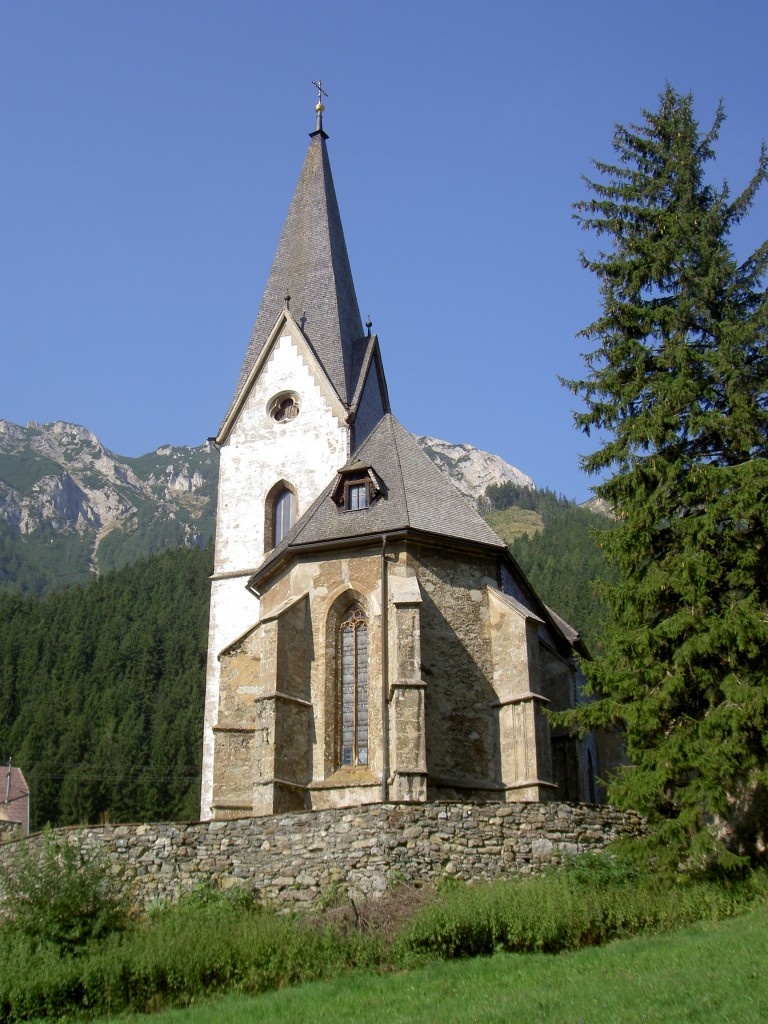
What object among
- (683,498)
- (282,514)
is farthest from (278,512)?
(683,498)

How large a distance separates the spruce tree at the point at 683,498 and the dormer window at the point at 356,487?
5.71 meters

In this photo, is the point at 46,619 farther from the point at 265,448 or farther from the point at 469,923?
the point at 469,923

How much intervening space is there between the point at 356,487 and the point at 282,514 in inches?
372

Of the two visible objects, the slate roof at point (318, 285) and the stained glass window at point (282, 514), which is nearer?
the stained glass window at point (282, 514)

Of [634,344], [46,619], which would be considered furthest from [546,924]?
[46,619]

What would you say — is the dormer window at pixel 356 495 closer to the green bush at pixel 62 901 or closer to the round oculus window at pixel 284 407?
the round oculus window at pixel 284 407

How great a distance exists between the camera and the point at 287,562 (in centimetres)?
2683

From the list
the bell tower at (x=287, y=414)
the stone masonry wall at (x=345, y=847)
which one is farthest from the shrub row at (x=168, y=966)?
the bell tower at (x=287, y=414)

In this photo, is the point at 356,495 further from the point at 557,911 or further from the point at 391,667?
the point at 557,911

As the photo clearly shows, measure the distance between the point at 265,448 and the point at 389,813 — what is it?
19.6m

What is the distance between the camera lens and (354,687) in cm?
2480

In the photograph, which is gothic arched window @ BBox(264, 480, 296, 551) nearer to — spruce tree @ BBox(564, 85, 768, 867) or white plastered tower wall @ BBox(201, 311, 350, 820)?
white plastered tower wall @ BBox(201, 311, 350, 820)

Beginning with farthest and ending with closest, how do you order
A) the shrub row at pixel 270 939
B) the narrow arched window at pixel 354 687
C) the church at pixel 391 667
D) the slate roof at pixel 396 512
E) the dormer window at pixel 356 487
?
the dormer window at pixel 356 487 < the slate roof at pixel 396 512 < the narrow arched window at pixel 354 687 < the church at pixel 391 667 < the shrub row at pixel 270 939

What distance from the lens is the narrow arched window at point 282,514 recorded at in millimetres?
35906
